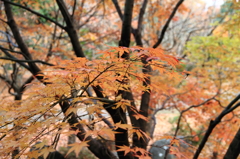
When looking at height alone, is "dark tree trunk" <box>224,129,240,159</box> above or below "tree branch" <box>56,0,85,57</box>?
below

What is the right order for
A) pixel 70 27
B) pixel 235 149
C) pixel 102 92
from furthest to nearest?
pixel 70 27 → pixel 235 149 → pixel 102 92

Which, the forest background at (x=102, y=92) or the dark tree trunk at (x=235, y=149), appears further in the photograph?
the dark tree trunk at (x=235, y=149)

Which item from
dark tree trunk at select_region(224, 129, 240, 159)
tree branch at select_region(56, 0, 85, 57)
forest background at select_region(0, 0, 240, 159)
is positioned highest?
tree branch at select_region(56, 0, 85, 57)

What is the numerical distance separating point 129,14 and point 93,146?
188 cm

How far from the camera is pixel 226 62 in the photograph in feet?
15.8

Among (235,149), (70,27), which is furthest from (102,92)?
(235,149)

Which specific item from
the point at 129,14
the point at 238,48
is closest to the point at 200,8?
the point at 238,48

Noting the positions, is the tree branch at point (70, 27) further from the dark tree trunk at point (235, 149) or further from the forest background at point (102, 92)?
the dark tree trunk at point (235, 149)

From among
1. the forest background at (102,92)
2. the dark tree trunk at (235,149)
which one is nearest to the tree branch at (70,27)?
the forest background at (102,92)

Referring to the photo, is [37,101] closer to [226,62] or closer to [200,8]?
[226,62]

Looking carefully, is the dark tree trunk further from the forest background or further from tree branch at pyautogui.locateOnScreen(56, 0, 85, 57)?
tree branch at pyautogui.locateOnScreen(56, 0, 85, 57)

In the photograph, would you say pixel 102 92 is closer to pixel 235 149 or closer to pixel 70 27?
pixel 70 27

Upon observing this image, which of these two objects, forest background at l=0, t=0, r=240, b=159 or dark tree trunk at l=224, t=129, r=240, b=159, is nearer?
forest background at l=0, t=0, r=240, b=159

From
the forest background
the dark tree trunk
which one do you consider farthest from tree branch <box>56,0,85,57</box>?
the dark tree trunk
